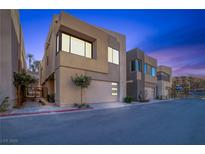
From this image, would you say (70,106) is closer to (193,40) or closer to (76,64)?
(76,64)

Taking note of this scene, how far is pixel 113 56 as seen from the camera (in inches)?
633

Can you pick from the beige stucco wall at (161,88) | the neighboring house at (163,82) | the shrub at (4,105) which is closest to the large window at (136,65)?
the neighboring house at (163,82)

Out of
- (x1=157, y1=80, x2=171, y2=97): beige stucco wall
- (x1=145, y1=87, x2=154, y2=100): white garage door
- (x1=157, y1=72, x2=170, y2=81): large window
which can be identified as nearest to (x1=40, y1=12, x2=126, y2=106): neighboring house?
(x1=145, y1=87, x2=154, y2=100): white garage door

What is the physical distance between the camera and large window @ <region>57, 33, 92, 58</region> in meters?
11.5

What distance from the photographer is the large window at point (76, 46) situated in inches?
453

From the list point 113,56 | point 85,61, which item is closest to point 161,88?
point 113,56

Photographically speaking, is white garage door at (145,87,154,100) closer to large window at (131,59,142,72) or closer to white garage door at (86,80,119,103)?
large window at (131,59,142,72)

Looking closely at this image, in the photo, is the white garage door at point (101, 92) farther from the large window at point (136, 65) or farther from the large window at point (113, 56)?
the large window at point (136, 65)

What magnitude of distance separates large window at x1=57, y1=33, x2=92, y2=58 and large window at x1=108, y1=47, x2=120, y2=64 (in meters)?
2.95

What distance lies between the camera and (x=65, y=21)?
1087 centimetres

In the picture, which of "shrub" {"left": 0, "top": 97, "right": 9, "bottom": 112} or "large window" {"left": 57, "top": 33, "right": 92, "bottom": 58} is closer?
"shrub" {"left": 0, "top": 97, "right": 9, "bottom": 112}

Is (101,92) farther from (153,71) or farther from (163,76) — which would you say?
(163,76)

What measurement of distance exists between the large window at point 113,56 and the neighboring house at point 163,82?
1544cm
